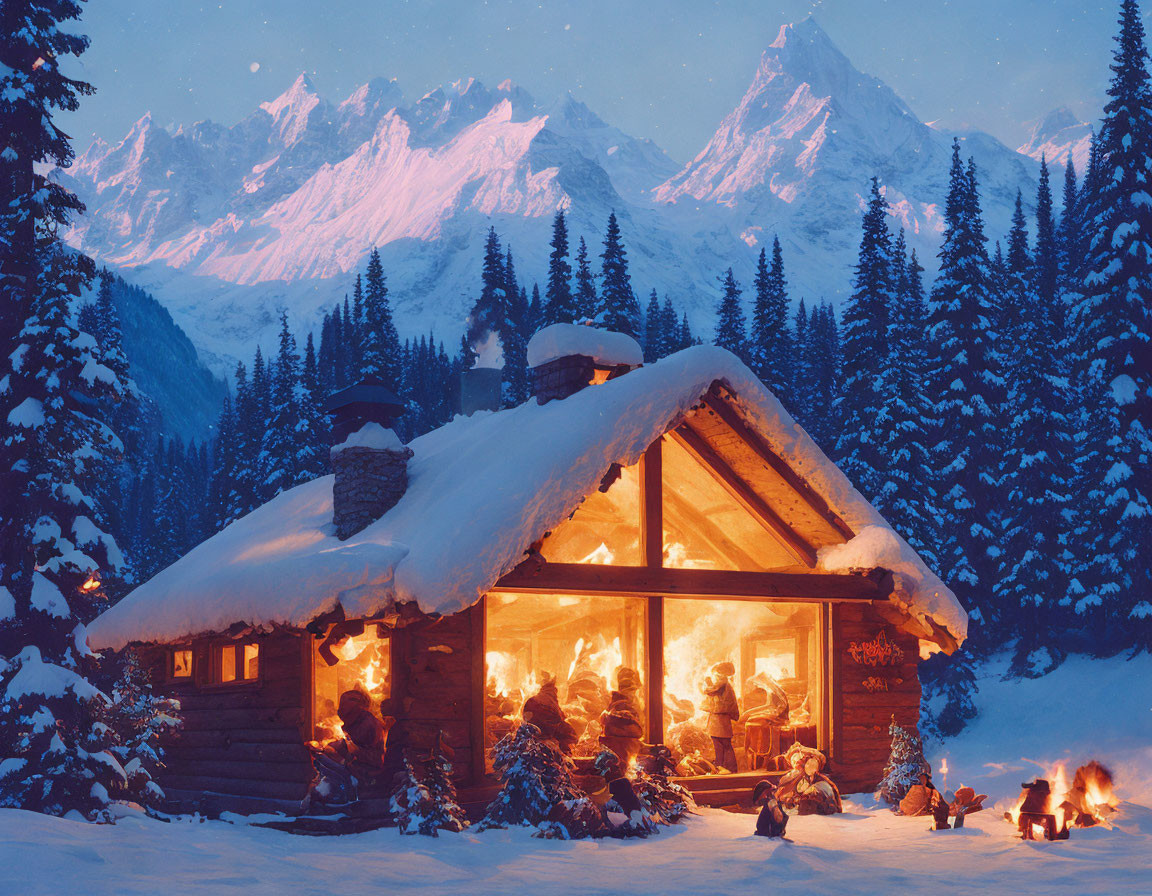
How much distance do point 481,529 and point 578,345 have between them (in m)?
4.56

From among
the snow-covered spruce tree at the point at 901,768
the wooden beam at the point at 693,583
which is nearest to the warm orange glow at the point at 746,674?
the wooden beam at the point at 693,583

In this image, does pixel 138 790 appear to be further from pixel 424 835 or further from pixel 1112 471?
pixel 1112 471

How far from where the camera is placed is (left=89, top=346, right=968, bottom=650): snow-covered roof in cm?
1276

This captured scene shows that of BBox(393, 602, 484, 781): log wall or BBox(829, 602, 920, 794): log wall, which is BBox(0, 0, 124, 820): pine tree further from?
BBox(829, 602, 920, 794): log wall

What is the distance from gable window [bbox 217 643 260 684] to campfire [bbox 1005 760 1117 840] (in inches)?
398

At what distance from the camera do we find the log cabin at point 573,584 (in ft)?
43.7

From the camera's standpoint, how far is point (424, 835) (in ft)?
40.2

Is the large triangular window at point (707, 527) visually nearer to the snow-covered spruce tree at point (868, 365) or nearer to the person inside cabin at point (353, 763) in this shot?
the person inside cabin at point (353, 763)

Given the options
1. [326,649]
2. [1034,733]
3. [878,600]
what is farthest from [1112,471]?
[326,649]

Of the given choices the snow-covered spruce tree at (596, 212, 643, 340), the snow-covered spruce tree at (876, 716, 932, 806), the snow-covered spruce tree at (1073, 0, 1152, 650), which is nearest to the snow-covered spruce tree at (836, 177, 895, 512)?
the snow-covered spruce tree at (1073, 0, 1152, 650)

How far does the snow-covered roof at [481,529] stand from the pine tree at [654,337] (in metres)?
49.6

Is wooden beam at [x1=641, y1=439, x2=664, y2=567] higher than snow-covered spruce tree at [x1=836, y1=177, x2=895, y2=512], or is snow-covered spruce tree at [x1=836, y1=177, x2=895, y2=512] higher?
snow-covered spruce tree at [x1=836, y1=177, x2=895, y2=512]

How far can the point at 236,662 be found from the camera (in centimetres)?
1734

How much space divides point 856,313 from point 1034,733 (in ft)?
45.6
